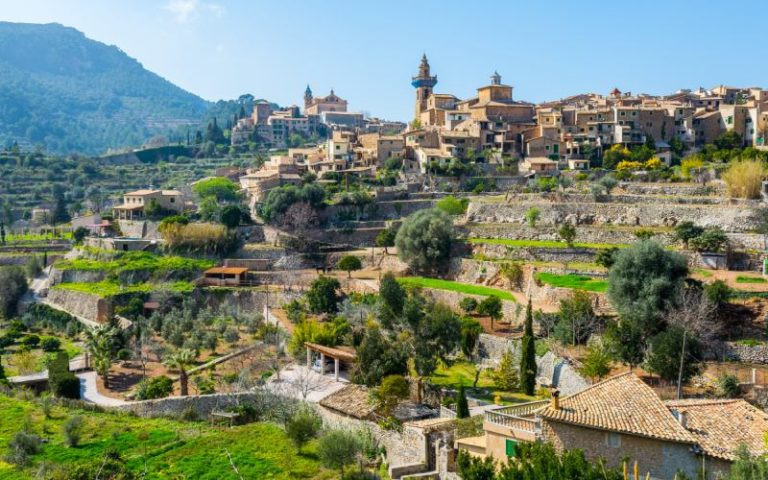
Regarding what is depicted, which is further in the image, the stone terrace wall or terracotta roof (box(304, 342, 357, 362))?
the stone terrace wall

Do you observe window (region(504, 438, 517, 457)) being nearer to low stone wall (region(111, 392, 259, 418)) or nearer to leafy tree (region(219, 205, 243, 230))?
low stone wall (region(111, 392, 259, 418))

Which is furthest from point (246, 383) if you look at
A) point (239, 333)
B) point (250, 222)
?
point (250, 222)

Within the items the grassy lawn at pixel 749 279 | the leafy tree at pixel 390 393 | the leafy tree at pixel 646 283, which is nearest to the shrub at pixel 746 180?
the grassy lawn at pixel 749 279

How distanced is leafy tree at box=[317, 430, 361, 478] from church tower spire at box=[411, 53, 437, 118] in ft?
→ 233

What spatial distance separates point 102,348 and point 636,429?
89.7 ft

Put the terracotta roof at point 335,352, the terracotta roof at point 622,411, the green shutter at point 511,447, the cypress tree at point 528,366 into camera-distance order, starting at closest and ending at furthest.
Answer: the terracotta roof at point 622,411 → the green shutter at point 511,447 → the cypress tree at point 528,366 → the terracotta roof at point 335,352

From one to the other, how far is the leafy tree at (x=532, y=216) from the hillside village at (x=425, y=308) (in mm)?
321

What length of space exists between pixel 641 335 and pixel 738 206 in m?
18.5

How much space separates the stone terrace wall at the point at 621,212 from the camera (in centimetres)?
4344

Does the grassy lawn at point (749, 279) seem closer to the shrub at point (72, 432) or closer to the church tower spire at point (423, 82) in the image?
the shrub at point (72, 432)

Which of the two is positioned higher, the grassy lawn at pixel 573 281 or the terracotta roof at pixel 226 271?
the grassy lawn at pixel 573 281

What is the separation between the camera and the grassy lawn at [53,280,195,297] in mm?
47531

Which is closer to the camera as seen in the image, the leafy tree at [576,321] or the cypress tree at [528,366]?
the cypress tree at [528,366]

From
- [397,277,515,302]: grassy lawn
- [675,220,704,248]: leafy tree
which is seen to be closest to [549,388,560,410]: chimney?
[397,277,515,302]: grassy lawn
